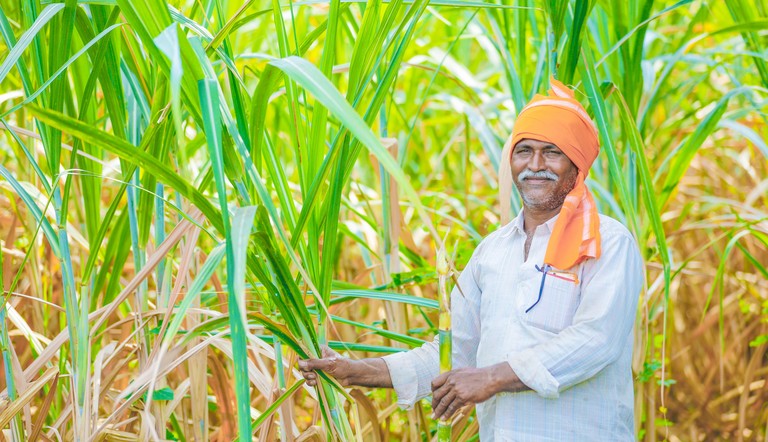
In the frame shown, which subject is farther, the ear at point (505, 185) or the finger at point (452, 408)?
the ear at point (505, 185)

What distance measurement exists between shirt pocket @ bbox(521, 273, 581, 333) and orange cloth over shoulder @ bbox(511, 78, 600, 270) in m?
0.03

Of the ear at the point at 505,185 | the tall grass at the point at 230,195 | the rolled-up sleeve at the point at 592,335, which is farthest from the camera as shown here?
the ear at the point at 505,185

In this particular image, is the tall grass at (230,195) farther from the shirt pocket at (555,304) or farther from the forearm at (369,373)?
the shirt pocket at (555,304)

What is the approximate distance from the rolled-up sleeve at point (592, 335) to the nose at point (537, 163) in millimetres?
172

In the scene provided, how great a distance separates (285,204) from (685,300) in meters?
2.18

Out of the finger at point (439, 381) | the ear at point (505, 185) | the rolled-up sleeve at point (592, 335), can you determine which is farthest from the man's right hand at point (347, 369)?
the ear at point (505, 185)

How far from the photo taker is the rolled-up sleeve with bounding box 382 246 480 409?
4.97ft

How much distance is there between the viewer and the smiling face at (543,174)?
4.85 feet

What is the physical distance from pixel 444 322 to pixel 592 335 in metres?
0.25

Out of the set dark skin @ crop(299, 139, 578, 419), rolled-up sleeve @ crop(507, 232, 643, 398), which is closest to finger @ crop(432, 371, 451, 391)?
dark skin @ crop(299, 139, 578, 419)

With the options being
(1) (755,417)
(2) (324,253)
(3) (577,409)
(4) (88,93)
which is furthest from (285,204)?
(1) (755,417)

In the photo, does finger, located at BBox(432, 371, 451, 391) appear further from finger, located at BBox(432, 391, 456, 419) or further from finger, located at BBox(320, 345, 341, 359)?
finger, located at BBox(320, 345, 341, 359)

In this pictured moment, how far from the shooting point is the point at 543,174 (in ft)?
4.85

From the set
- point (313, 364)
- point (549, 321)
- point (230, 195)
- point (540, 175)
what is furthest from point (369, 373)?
point (230, 195)
